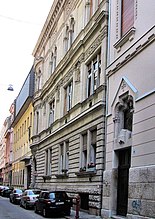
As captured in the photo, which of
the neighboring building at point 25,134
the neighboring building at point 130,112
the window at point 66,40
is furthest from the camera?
the neighboring building at point 25,134

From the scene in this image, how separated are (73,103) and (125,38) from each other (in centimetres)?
1072

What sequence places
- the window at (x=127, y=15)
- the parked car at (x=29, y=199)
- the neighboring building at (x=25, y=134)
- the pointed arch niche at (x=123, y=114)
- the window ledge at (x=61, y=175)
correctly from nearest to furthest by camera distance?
1. the pointed arch niche at (x=123, y=114)
2. the window at (x=127, y=15)
3. the parked car at (x=29, y=199)
4. the window ledge at (x=61, y=175)
5. the neighboring building at (x=25, y=134)

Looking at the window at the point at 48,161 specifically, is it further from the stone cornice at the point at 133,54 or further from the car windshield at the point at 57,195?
the stone cornice at the point at 133,54

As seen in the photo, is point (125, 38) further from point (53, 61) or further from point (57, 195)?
point (53, 61)

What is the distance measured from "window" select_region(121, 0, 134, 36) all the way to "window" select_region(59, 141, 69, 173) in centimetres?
1247

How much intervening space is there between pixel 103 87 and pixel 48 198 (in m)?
6.80

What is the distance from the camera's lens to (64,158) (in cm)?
3145

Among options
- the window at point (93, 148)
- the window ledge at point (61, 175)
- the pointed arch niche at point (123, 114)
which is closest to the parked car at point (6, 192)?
→ the window ledge at point (61, 175)

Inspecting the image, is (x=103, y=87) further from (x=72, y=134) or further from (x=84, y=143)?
(x=72, y=134)

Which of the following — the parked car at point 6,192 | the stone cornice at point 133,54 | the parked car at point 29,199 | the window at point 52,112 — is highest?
the stone cornice at point 133,54

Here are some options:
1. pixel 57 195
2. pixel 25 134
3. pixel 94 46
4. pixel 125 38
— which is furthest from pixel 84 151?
pixel 25 134

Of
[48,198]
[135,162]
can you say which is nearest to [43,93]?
[48,198]

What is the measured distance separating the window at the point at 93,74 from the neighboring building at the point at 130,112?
2.51m

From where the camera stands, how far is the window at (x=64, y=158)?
30875 millimetres
